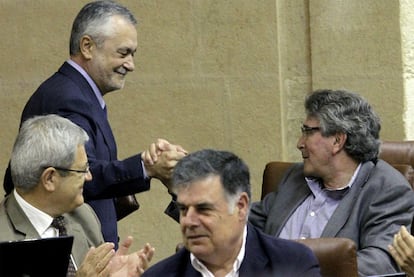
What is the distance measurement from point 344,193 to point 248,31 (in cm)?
175

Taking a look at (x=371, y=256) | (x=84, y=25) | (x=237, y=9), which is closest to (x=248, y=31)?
(x=237, y=9)

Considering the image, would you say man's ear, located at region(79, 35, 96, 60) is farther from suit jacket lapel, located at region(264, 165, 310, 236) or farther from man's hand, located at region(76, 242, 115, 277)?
man's hand, located at region(76, 242, 115, 277)

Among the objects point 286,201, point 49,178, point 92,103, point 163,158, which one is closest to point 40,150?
point 49,178

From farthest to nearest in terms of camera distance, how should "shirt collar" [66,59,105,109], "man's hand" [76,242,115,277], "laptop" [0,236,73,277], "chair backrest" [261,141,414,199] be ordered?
"chair backrest" [261,141,414,199], "shirt collar" [66,59,105,109], "man's hand" [76,242,115,277], "laptop" [0,236,73,277]

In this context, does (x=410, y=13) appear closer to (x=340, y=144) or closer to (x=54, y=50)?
(x=340, y=144)

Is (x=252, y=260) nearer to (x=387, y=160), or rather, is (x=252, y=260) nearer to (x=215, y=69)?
(x=387, y=160)

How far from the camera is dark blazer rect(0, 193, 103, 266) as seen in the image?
5.28m

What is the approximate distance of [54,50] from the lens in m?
7.91

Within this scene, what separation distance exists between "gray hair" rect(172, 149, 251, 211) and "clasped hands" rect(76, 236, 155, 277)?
0.41m

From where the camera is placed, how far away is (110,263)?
5125 mm

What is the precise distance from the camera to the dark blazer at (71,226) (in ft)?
17.3

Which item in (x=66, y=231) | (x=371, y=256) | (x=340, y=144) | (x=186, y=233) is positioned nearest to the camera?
(x=186, y=233)

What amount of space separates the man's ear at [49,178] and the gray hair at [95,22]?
1130 millimetres

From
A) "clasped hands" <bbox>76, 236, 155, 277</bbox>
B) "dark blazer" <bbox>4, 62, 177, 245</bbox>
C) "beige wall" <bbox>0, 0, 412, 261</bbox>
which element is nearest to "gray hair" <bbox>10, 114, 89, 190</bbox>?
"clasped hands" <bbox>76, 236, 155, 277</bbox>
